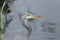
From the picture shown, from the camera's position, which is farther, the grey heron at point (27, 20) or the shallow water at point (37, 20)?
the shallow water at point (37, 20)

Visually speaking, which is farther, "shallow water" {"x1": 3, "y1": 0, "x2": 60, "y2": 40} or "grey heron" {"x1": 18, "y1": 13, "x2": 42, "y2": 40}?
"shallow water" {"x1": 3, "y1": 0, "x2": 60, "y2": 40}

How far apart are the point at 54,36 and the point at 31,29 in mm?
239

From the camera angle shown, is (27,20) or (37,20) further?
(37,20)

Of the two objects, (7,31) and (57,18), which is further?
(7,31)

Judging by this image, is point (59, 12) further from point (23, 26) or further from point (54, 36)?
point (23, 26)

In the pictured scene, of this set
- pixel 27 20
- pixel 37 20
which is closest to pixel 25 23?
pixel 27 20

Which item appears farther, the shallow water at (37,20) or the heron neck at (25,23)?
the shallow water at (37,20)

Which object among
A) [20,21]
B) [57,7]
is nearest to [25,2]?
[20,21]

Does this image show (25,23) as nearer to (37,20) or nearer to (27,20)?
(27,20)

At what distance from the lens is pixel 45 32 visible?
1.94 meters

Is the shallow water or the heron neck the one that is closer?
the heron neck

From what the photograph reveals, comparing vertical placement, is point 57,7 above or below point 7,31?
above

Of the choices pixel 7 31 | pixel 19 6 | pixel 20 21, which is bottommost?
pixel 7 31

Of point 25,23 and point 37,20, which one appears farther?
point 37,20
